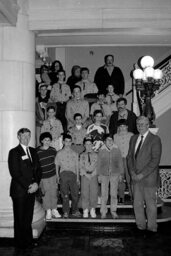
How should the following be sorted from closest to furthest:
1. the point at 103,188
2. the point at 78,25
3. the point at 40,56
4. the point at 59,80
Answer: the point at 78,25 → the point at 103,188 → the point at 59,80 → the point at 40,56

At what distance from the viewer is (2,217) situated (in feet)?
19.0

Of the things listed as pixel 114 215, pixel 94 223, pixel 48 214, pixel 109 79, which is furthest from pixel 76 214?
pixel 109 79

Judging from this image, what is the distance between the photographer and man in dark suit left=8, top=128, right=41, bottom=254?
524cm

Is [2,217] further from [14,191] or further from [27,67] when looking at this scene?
[27,67]

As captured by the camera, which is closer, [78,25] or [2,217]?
[2,217]

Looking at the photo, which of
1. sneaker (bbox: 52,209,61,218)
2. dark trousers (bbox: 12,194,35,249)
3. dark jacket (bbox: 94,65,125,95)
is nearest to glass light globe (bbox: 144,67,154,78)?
dark jacket (bbox: 94,65,125,95)

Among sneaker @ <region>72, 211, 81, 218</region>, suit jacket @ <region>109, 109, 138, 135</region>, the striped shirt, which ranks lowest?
sneaker @ <region>72, 211, 81, 218</region>

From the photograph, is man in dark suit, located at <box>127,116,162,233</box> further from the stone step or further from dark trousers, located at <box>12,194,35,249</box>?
dark trousers, located at <box>12,194,35,249</box>

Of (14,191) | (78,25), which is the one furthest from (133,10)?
(14,191)

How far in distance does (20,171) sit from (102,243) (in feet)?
5.49

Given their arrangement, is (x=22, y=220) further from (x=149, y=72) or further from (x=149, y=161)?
(x=149, y=72)

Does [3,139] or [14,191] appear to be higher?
[3,139]

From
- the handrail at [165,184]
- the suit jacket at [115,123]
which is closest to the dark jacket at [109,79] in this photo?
the suit jacket at [115,123]

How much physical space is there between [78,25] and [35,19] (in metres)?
0.71
